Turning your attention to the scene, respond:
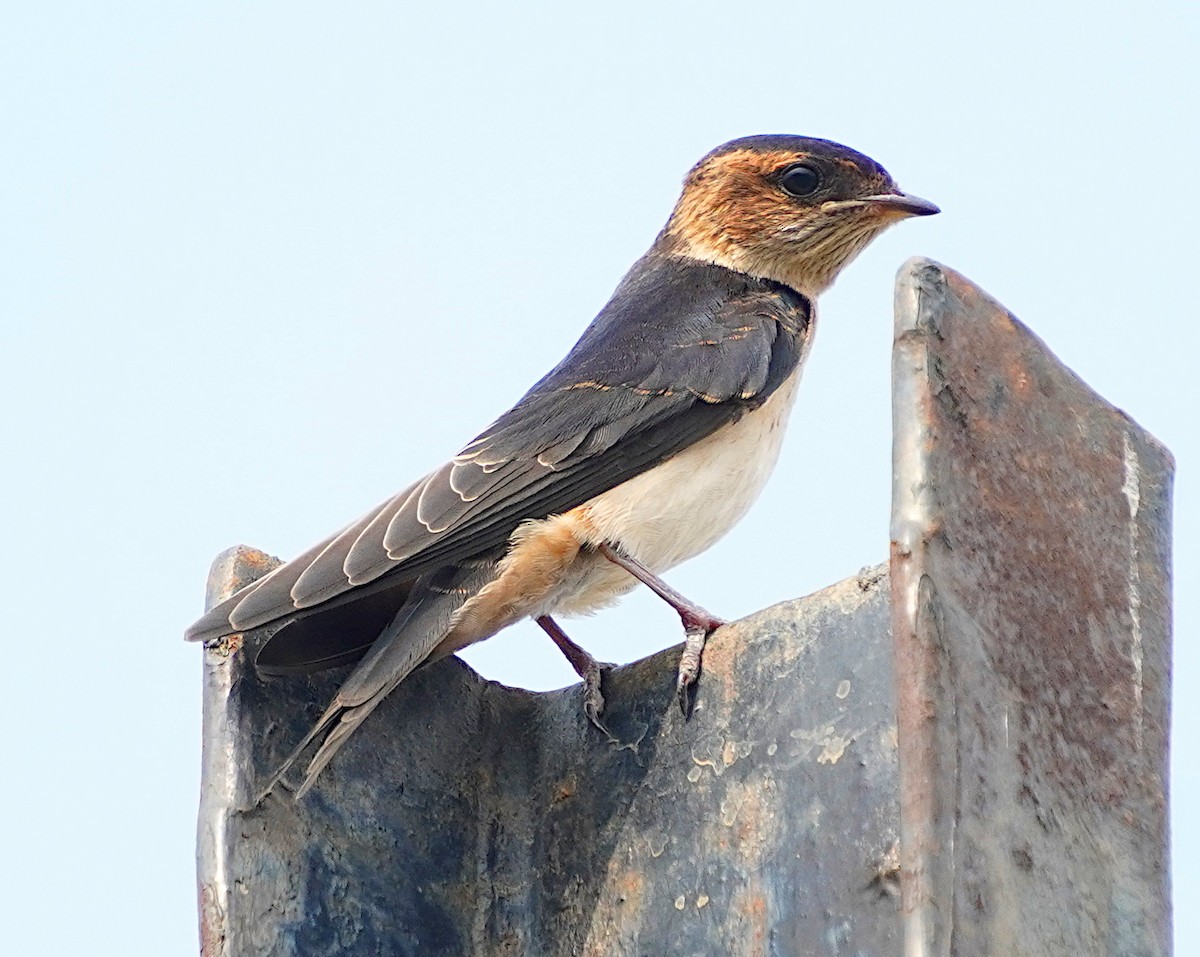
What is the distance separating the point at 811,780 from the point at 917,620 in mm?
537

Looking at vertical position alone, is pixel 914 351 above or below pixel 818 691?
above

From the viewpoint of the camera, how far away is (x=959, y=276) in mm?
2686

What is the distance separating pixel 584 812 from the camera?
317cm

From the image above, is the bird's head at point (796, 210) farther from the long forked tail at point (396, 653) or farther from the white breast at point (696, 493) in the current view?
the long forked tail at point (396, 653)

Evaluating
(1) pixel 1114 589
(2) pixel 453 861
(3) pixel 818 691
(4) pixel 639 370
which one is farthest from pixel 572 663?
(1) pixel 1114 589

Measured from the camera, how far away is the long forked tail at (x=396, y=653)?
3.17m

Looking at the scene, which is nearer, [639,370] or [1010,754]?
[1010,754]

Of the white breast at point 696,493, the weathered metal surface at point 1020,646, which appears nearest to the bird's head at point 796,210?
the white breast at point 696,493

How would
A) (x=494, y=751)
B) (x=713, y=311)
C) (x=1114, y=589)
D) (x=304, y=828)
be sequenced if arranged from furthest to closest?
(x=713, y=311) → (x=494, y=751) → (x=304, y=828) → (x=1114, y=589)

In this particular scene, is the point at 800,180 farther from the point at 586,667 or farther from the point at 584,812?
the point at 584,812

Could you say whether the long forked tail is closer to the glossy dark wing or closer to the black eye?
the glossy dark wing

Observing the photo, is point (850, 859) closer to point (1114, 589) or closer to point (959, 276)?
point (1114, 589)

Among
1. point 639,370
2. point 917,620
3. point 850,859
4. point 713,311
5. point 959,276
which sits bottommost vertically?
point 850,859

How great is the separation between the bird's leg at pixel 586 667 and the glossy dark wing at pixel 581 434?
0.33m
